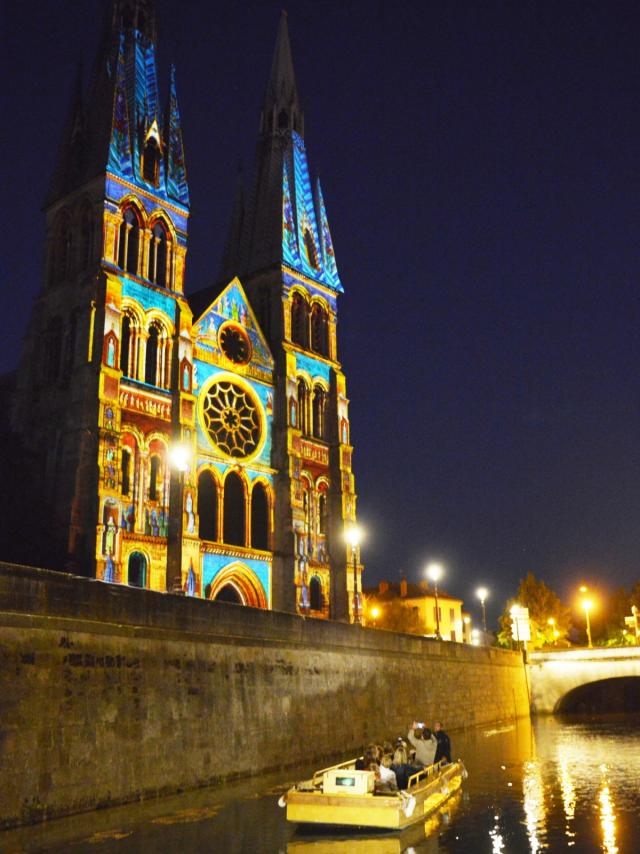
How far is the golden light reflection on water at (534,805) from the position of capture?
54.0ft

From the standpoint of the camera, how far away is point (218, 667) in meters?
23.8

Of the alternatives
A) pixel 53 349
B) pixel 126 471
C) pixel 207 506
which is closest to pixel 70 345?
pixel 53 349

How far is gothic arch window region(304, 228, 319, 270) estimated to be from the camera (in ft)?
203

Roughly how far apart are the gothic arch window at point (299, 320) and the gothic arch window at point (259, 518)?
461 inches

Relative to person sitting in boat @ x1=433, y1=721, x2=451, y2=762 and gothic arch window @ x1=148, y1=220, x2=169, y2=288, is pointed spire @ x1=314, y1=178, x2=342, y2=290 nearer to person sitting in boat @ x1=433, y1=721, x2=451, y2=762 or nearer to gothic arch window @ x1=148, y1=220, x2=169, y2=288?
gothic arch window @ x1=148, y1=220, x2=169, y2=288

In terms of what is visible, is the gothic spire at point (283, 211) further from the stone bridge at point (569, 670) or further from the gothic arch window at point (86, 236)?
the stone bridge at point (569, 670)

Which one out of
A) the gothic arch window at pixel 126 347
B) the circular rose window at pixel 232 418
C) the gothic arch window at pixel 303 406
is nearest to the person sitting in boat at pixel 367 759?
the gothic arch window at pixel 126 347

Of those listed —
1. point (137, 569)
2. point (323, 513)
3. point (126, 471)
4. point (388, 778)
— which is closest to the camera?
point (388, 778)

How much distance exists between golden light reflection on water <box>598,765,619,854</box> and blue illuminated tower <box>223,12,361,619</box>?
28.9 metres

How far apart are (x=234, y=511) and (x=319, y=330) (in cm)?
1629

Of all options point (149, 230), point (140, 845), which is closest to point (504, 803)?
point (140, 845)

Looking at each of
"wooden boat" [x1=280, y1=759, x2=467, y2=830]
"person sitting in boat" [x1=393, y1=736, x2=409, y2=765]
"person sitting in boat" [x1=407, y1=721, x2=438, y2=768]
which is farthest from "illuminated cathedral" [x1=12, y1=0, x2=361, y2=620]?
"wooden boat" [x1=280, y1=759, x2=467, y2=830]

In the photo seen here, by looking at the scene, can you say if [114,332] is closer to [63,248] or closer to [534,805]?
[63,248]

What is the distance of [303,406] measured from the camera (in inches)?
2256
